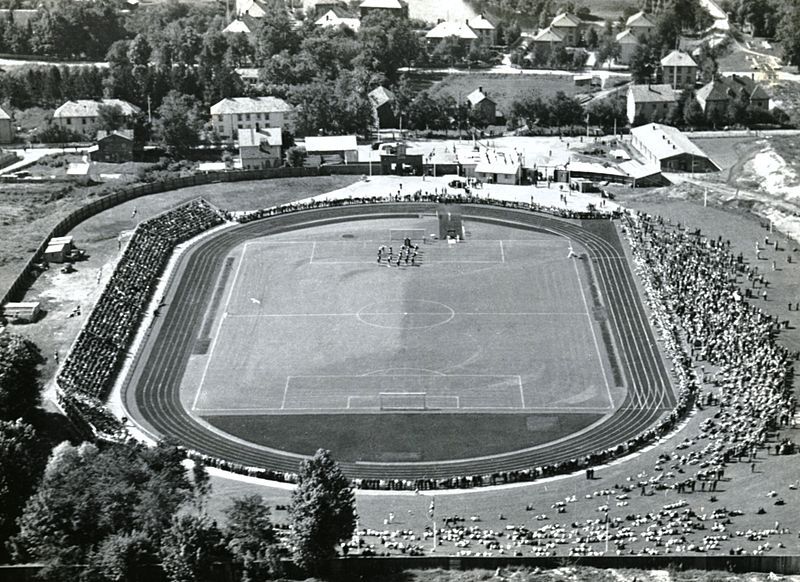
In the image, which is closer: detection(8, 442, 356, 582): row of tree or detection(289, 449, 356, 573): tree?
detection(8, 442, 356, 582): row of tree

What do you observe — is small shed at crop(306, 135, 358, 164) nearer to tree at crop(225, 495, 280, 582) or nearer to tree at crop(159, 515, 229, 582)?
tree at crop(225, 495, 280, 582)


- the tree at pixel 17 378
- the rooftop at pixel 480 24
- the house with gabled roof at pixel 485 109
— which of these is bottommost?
the house with gabled roof at pixel 485 109

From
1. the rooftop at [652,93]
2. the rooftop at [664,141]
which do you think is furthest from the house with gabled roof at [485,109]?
the rooftop at [664,141]

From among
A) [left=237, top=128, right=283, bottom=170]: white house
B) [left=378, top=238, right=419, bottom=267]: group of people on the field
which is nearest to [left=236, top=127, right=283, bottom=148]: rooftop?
[left=237, top=128, right=283, bottom=170]: white house

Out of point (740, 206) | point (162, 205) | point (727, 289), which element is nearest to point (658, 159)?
point (740, 206)

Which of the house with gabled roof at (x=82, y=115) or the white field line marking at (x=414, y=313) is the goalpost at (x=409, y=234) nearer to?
the white field line marking at (x=414, y=313)
